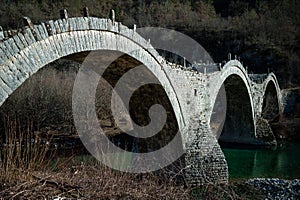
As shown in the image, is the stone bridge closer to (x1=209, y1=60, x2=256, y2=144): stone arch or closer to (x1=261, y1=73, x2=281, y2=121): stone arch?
(x1=209, y1=60, x2=256, y2=144): stone arch

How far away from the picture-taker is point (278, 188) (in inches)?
401

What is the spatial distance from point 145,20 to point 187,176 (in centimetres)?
3730

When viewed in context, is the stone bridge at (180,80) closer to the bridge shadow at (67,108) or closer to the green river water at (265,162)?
the bridge shadow at (67,108)

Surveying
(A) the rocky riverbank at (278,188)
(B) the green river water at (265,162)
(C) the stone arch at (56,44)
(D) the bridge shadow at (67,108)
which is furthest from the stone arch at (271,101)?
(C) the stone arch at (56,44)

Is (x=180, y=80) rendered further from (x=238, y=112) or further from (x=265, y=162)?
(x=238, y=112)

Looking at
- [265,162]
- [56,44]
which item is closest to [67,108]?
[265,162]

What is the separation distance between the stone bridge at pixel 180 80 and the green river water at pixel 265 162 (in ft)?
4.24

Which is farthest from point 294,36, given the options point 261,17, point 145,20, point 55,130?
point 55,130

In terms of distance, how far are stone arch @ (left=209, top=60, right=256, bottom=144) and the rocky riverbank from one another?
882 centimetres

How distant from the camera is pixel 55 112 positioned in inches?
752

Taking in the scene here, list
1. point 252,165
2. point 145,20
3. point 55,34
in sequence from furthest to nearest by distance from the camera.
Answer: point 145,20
point 252,165
point 55,34

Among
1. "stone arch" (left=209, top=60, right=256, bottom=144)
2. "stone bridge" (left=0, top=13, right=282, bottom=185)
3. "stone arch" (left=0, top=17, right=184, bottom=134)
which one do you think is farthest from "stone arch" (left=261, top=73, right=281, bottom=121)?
"stone arch" (left=0, top=17, right=184, bottom=134)

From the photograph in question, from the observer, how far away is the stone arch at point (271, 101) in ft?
82.9

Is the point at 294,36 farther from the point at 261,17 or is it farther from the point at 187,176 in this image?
the point at 187,176
